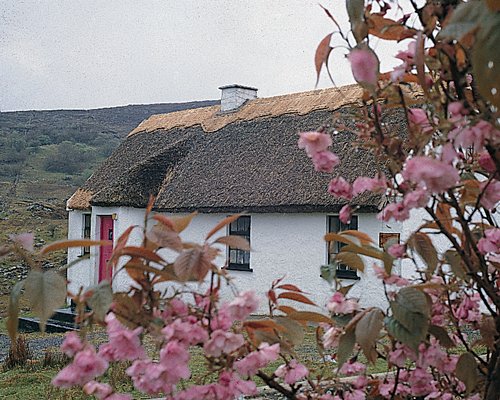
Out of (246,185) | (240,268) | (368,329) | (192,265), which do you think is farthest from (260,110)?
(192,265)

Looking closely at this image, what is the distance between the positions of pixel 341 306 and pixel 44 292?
1.88 feet

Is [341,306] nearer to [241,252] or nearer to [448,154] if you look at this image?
[448,154]

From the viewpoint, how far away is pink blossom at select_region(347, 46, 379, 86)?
97 cm

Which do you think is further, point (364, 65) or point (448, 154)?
point (364, 65)

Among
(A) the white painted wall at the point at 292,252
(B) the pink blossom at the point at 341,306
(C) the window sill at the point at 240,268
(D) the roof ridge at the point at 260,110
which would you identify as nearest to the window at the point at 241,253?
(C) the window sill at the point at 240,268

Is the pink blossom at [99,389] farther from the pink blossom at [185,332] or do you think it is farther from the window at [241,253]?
the window at [241,253]

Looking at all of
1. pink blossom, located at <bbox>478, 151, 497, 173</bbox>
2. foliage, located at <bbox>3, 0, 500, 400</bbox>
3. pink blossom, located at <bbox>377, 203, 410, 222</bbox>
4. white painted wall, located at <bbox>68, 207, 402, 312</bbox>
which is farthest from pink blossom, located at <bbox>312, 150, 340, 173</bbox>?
white painted wall, located at <bbox>68, 207, 402, 312</bbox>

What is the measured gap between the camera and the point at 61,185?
34.3 m

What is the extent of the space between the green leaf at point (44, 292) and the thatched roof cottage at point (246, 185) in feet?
28.6

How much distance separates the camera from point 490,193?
108 cm

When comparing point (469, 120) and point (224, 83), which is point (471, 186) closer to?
point (469, 120)

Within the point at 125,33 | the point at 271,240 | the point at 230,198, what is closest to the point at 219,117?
the point at 230,198

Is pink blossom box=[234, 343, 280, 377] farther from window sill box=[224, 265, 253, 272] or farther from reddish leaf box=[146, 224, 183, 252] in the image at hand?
window sill box=[224, 265, 253, 272]

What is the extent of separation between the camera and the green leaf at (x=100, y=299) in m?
0.88
